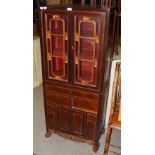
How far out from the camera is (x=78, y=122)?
2.04 m

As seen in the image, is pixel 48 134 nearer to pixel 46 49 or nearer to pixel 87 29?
pixel 46 49

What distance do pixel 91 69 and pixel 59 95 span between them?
19.3 inches

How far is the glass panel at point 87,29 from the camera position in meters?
1.71

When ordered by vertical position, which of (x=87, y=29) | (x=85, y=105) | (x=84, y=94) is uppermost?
(x=87, y=29)

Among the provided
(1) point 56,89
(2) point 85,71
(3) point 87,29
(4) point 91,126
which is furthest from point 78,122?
(3) point 87,29

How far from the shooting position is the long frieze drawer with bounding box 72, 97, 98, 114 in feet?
6.22

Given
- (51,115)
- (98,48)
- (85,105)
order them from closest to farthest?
(98,48), (85,105), (51,115)

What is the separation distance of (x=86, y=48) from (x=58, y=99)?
2.23 ft

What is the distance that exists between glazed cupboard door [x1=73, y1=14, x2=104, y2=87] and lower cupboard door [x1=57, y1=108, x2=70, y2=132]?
0.42 m

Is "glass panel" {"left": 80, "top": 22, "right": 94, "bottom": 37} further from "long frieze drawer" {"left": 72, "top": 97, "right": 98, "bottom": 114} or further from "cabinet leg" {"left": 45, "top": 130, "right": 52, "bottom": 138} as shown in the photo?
"cabinet leg" {"left": 45, "top": 130, "right": 52, "bottom": 138}

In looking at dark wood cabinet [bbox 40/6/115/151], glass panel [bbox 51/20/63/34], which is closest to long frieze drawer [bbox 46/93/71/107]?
dark wood cabinet [bbox 40/6/115/151]
